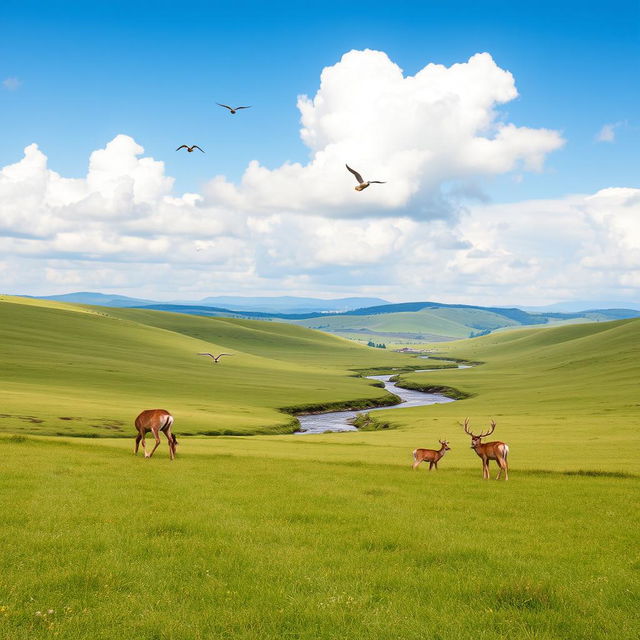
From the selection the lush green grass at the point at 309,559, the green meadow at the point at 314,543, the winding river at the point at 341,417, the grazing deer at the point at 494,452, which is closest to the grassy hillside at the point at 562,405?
the green meadow at the point at 314,543

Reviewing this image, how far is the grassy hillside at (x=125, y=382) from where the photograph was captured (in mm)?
57312

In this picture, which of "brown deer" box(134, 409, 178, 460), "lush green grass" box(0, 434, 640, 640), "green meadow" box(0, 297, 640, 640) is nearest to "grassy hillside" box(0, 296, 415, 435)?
"brown deer" box(134, 409, 178, 460)

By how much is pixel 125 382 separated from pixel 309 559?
87046 millimetres

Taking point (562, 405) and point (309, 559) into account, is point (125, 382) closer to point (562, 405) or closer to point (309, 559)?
point (562, 405)

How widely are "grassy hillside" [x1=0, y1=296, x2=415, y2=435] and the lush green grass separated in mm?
33164

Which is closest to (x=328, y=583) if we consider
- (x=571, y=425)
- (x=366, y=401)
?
(x=571, y=425)

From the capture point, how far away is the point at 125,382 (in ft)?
308

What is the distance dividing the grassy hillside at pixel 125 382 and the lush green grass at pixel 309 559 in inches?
1306

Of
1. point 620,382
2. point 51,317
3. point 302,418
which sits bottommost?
point 302,418

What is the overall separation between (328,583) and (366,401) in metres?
91.4

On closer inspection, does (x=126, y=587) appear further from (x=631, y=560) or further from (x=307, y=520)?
(x=631, y=560)

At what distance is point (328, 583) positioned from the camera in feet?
38.1

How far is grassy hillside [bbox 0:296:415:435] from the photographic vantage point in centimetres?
5731

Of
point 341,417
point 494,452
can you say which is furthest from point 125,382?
point 494,452
